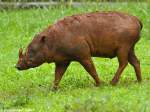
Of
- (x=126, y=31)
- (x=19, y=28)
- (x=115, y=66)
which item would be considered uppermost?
(x=126, y=31)

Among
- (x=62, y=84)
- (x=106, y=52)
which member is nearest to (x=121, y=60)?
(x=106, y=52)

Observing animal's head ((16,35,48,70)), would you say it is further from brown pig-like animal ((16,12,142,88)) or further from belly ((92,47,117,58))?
belly ((92,47,117,58))

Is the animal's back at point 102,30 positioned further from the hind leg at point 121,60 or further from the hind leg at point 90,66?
the hind leg at point 90,66

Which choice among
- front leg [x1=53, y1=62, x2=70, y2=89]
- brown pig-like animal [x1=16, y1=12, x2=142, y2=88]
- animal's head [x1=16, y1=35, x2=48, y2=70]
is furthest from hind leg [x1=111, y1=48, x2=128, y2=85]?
animal's head [x1=16, y1=35, x2=48, y2=70]

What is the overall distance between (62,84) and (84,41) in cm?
103

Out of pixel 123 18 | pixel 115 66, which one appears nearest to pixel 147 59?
pixel 115 66

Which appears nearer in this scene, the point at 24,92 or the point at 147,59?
the point at 24,92

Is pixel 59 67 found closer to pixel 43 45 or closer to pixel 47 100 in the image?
pixel 43 45

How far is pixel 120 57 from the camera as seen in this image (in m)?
10.2

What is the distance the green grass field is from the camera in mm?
8476

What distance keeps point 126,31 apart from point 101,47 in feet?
1.46

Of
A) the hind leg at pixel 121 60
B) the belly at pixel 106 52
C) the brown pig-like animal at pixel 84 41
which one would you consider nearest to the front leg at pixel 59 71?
the brown pig-like animal at pixel 84 41

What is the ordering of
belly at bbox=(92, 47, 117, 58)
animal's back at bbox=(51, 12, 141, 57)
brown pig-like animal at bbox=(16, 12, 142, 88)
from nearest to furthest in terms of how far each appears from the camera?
1. brown pig-like animal at bbox=(16, 12, 142, 88)
2. animal's back at bbox=(51, 12, 141, 57)
3. belly at bbox=(92, 47, 117, 58)

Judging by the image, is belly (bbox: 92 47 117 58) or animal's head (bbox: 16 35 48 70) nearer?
animal's head (bbox: 16 35 48 70)
